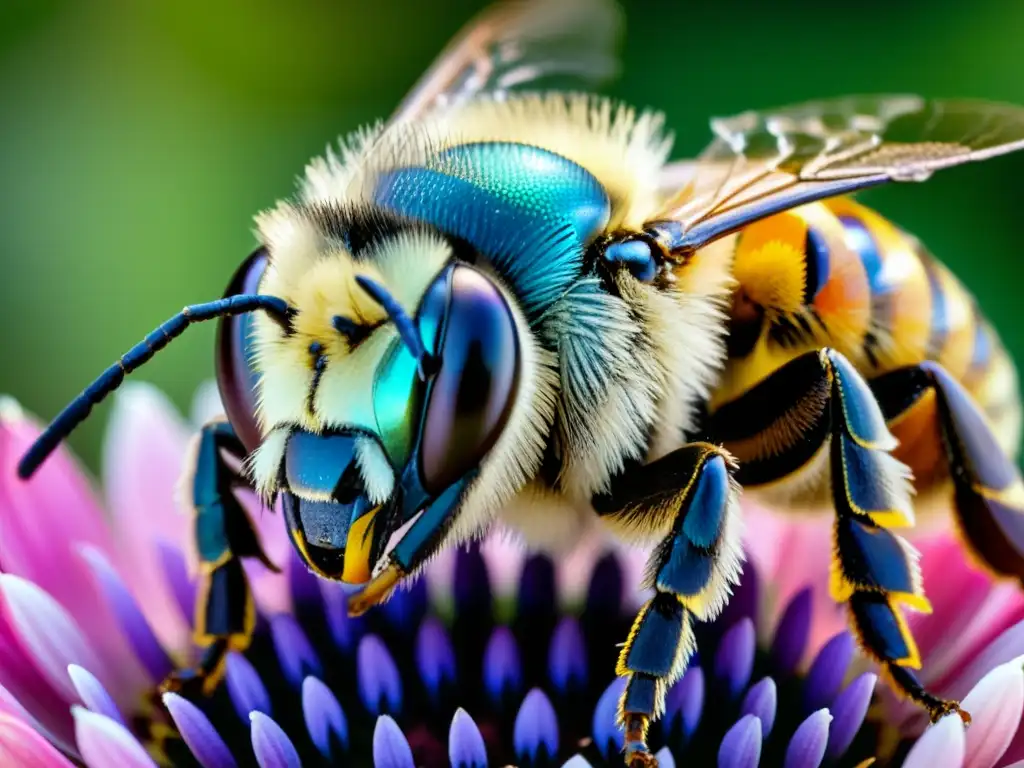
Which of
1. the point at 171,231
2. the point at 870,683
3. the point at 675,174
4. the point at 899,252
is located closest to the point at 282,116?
the point at 171,231

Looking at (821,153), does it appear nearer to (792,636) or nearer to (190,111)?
(792,636)

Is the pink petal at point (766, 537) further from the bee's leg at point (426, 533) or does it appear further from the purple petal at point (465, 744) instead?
the bee's leg at point (426, 533)

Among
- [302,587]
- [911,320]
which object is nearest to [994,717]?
[911,320]

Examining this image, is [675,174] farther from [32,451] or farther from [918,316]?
[32,451]

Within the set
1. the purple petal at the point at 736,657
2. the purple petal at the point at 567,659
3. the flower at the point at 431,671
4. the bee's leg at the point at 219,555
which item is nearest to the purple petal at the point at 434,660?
the flower at the point at 431,671

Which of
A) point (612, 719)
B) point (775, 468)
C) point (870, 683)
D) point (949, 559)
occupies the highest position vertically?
point (775, 468)

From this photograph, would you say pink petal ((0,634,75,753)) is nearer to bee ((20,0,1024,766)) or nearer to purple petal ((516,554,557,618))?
bee ((20,0,1024,766))
